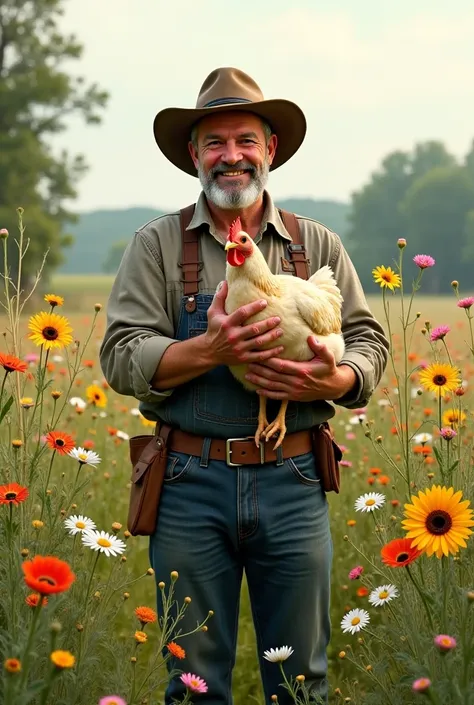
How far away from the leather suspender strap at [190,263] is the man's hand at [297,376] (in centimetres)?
40

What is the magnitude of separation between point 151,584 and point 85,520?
2104 millimetres

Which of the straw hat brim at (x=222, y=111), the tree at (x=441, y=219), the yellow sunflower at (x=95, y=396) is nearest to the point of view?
the straw hat brim at (x=222, y=111)

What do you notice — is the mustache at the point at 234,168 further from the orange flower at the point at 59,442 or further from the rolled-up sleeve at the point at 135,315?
the orange flower at the point at 59,442

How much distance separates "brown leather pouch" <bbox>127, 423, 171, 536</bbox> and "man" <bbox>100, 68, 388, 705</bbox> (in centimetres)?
4

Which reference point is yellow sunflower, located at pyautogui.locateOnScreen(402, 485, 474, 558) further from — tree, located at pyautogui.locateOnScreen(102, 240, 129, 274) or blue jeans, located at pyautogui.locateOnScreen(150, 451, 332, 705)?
tree, located at pyautogui.locateOnScreen(102, 240, 129, 274)

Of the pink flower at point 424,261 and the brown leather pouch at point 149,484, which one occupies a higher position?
the pink flower at point 424,261

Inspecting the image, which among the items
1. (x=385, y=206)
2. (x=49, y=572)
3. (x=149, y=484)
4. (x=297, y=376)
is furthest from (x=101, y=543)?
(x=385, y=206)

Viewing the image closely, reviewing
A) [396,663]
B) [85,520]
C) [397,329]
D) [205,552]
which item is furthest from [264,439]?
[397,329]

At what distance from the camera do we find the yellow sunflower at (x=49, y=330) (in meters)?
2.98

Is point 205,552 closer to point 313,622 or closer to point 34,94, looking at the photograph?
point 313,622

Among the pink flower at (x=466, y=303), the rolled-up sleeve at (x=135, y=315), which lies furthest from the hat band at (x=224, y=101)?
the pink flower at (x=466, y=303)

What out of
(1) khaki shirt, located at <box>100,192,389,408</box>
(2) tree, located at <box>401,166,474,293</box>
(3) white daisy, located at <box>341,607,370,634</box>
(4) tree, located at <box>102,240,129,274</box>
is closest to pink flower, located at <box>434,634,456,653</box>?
Answer: (3) white daisy, located at <box>341,607,370,634</box>

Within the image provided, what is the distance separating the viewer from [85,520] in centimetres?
259

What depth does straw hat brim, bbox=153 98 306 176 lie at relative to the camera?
3.08 metres
